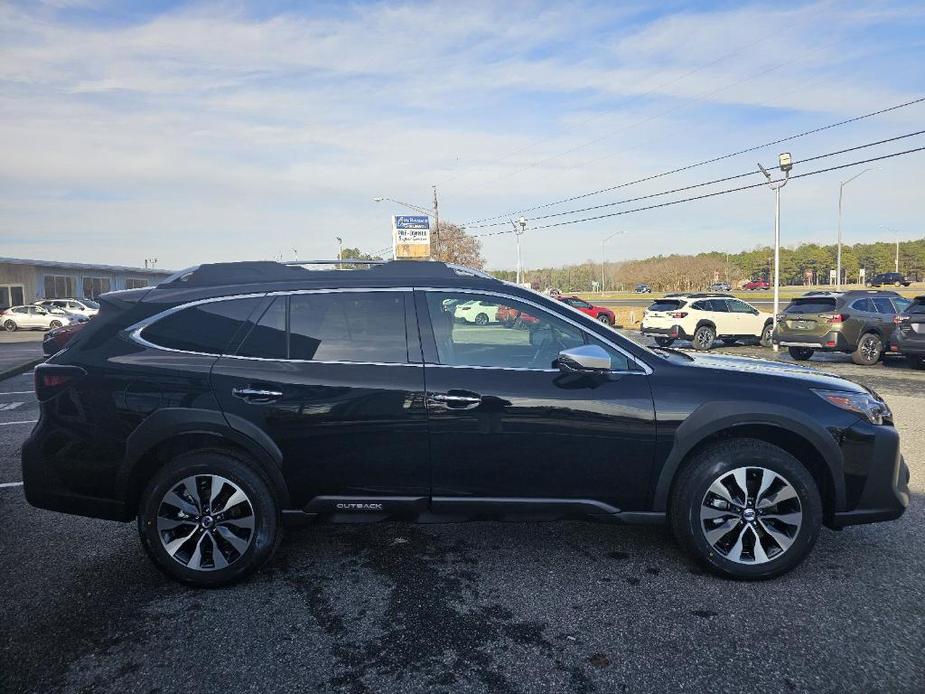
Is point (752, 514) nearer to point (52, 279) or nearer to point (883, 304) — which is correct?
point (883, 304)

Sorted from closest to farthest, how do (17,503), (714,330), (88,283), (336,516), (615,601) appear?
(615,601) → (336,516) → (17,503) → (714,330) → (88,283)

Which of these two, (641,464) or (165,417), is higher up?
(165,417)

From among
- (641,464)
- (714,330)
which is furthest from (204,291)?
(714,330)

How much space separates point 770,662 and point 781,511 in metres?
1.01

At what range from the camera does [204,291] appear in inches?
154

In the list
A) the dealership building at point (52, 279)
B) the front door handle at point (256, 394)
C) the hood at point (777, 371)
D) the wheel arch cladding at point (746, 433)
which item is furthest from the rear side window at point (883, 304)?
the dealership building at point (52, 279)

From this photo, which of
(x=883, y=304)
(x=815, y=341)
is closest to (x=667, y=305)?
(x=815, y=341)

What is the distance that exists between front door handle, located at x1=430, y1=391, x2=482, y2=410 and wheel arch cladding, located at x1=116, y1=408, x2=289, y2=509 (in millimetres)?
920

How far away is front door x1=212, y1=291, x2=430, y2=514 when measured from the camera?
143 inches

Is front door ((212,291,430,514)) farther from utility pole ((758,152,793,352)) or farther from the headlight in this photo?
utility pole ((758,152,793,352))

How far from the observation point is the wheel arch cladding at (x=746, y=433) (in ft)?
11.9

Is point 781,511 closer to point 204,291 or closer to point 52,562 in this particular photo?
point 204,291

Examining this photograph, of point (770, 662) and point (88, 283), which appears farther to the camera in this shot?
point (88, 283)

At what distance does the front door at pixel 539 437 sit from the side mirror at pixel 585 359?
102 mm
